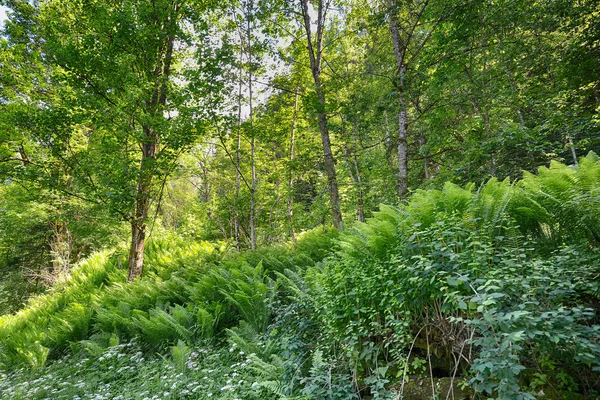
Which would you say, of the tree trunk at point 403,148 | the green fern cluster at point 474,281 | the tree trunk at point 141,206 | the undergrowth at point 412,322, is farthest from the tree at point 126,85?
the green fern cluster at point 474,281

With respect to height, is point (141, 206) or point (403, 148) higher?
point (403, 148)

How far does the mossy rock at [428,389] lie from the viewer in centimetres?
170

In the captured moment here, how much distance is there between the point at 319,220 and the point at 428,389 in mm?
5438

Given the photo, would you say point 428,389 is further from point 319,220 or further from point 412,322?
point 319,220

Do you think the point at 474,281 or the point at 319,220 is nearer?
the point at 474,281

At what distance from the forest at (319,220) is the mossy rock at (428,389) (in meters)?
0.01

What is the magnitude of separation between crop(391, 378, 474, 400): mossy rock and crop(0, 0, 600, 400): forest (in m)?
0.01

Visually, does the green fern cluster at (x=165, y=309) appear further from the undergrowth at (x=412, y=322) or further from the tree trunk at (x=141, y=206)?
the tree trunk at (x=141, y=206)

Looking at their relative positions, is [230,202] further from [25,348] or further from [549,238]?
[549,238]

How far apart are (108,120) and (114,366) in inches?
160

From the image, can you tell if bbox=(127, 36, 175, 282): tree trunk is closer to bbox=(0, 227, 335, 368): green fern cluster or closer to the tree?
the tree

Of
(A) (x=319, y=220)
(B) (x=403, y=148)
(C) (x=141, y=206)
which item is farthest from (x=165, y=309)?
(B) (x=403, y=148)

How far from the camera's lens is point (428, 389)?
72.0 inches

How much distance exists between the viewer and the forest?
1.67m
